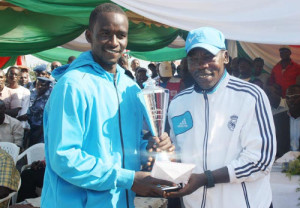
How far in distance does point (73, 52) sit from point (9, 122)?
19.8 ft

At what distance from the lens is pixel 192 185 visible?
5.88ft

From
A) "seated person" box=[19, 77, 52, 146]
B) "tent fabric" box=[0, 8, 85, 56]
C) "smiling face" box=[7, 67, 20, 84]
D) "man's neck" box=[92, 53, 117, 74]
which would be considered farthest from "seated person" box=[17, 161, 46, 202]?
"man's neck" box=[92, 53, 117, 74]

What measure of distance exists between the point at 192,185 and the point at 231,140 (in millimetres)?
297

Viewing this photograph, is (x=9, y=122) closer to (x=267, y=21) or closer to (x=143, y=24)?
(x=143, y=24)

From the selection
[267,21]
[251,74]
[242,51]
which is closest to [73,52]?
[242,51]

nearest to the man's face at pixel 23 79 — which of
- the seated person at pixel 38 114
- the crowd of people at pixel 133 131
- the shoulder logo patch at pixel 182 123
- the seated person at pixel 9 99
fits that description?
the seated person at pixel 9 99

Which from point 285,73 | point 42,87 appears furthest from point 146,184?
point 285,73

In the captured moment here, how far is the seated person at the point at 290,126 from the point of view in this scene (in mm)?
3924

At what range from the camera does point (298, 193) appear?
10.1ft

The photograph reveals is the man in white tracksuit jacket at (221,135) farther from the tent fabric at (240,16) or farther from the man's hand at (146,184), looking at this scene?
the tent fabric at (240,16)

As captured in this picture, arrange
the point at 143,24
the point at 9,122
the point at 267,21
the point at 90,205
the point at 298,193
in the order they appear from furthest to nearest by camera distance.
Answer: the point at 143,24
the point at 9,122
the point at 267,21
the point at 298,193
the point at 90,205

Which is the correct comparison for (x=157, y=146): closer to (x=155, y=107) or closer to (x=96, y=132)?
(x=155, y=107)

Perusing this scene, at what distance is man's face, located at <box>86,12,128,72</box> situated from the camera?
1659mm

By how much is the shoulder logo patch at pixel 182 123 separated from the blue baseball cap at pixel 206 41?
35 cm
